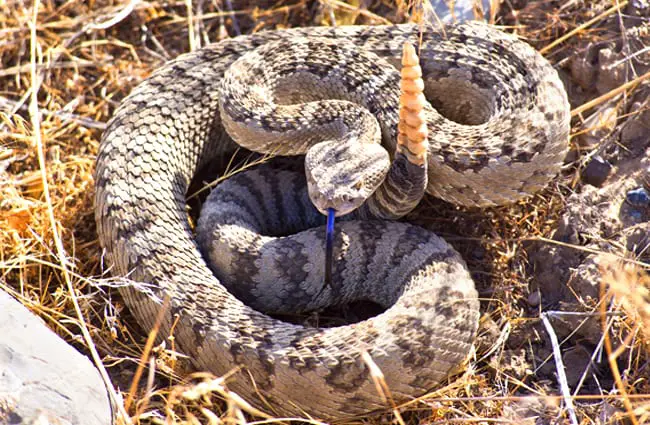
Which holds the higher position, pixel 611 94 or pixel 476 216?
pixel 611 94

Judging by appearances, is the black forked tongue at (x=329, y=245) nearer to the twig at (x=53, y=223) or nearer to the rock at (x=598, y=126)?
the twig at (x=53, y=223)

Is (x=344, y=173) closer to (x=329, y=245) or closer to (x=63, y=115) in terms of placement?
(x=329, y=245)

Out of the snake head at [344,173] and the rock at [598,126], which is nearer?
the snake head at [344,173]

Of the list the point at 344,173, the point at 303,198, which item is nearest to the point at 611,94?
the point at 344,173

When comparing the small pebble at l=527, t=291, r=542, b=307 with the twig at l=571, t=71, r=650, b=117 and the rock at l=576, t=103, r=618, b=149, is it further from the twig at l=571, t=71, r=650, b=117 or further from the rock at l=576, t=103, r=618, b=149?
the twig at l=571, t=71, r=650, b=117

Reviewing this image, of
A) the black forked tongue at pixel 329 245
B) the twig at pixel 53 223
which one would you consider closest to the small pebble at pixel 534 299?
the black forked tongue at pixel 329 245

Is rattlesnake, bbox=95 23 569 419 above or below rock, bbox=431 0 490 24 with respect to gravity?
below

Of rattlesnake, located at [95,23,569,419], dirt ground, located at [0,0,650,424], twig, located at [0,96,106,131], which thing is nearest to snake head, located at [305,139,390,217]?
rattlesnake, located at [95,23,569,419]
